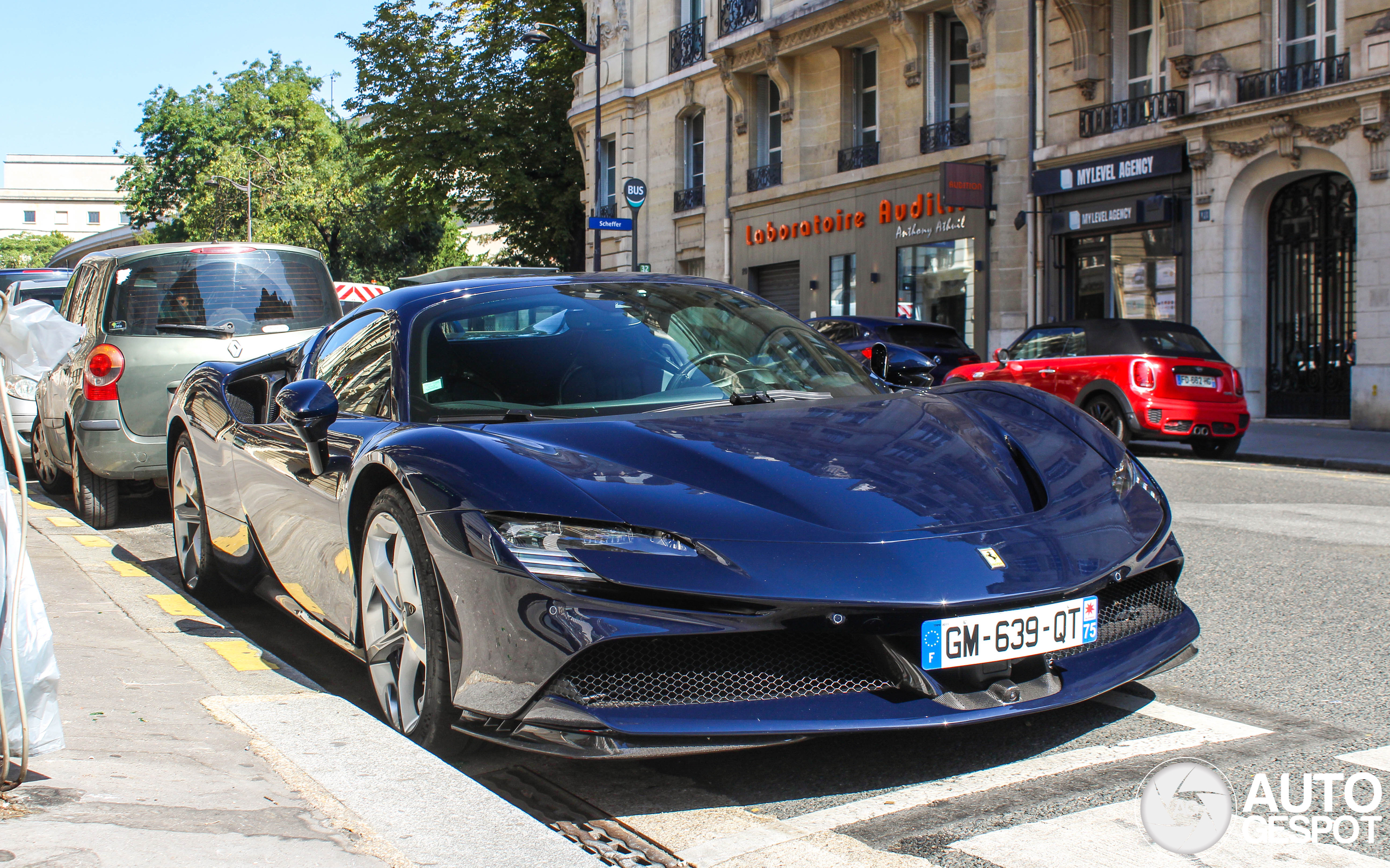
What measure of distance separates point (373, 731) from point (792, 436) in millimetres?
1311

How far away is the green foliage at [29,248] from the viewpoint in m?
118

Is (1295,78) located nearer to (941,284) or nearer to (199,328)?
(941,284)

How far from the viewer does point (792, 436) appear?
3.50 meters

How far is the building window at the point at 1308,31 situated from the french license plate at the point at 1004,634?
A: 17.4 meters

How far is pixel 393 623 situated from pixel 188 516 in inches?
108

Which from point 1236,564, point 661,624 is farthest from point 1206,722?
point 1236,564

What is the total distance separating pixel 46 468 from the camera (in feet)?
32.3

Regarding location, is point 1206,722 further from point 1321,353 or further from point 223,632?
point 1321,353

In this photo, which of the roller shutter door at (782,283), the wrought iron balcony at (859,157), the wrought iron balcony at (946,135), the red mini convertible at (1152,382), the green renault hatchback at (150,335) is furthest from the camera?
the roller shutter door at (782,283)

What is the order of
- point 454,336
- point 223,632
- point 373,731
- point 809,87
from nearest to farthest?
point 373,731
point 454,336
point 223,632
point 809,87

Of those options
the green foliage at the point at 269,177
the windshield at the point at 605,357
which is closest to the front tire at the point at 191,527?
the windshield at the point at 605,357

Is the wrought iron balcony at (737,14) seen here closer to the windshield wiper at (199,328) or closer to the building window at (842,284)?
the building window at (842,284)

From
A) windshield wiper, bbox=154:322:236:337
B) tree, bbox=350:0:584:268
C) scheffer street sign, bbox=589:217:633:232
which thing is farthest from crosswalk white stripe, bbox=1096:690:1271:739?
tree, bbox=350:0:584:268
